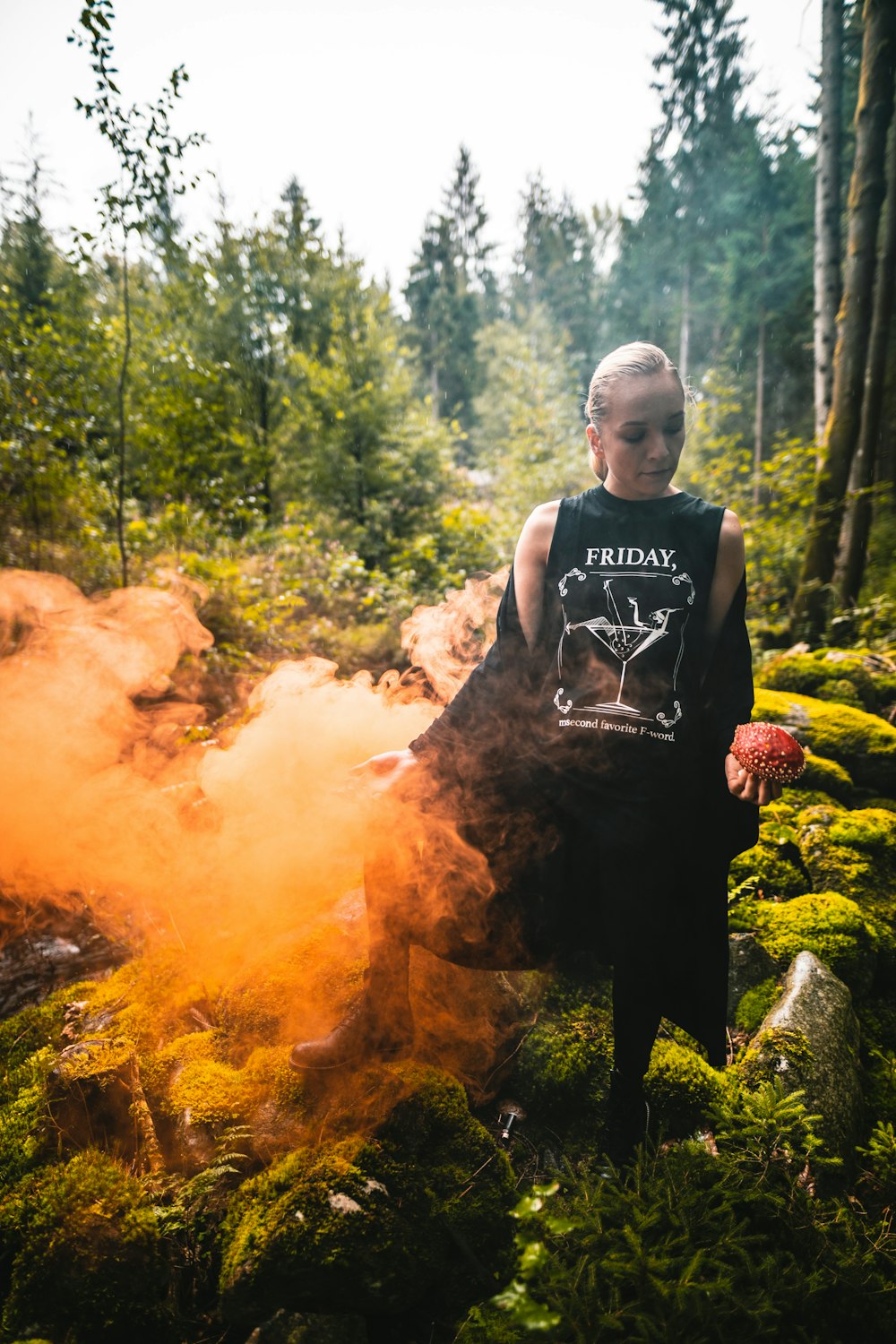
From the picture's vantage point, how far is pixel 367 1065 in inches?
83.7

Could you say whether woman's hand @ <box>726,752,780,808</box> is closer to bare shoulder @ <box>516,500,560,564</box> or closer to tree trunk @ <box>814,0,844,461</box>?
bare shoulder @ <box>516,500,560,564</box>

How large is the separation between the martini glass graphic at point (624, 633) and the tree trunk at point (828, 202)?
803 centimetres

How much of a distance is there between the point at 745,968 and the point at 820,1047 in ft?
1.66

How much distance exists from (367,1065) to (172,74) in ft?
25.3

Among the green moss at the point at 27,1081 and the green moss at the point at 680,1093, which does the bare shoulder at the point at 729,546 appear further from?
the green moss at the point at 27,1081

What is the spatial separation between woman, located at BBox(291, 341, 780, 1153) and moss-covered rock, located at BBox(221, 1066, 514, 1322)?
0.30 meters

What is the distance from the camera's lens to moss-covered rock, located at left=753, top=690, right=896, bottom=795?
170 inches

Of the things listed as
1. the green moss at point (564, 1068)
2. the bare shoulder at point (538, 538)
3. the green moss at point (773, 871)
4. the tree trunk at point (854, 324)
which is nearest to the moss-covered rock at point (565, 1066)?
the green moss at point (564, 1068)

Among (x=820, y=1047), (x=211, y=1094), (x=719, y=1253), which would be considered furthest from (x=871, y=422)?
(x=211, y=1094)

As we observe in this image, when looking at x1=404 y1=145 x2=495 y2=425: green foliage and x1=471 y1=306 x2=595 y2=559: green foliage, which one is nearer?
x1=471 y1=306 x2=595 y2=559: green foliage

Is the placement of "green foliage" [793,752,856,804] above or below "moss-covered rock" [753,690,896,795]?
below

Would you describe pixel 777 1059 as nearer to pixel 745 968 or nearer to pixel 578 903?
pixel 745 968

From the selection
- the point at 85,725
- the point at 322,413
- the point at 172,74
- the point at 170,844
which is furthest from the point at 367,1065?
the point at 322,413

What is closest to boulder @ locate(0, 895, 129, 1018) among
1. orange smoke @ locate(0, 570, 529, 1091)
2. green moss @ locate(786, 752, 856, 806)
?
orange smoke @ locate(0, 570, 529, 1091)
